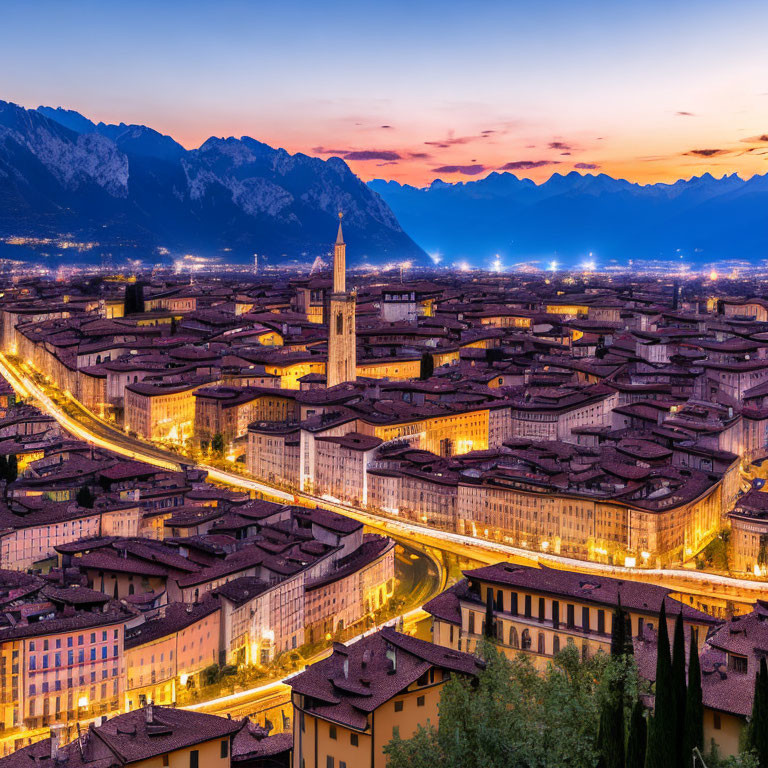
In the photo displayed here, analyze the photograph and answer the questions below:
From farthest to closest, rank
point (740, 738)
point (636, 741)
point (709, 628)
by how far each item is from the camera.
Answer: point (709, 628) < point (740, 738) < point (636, 741)

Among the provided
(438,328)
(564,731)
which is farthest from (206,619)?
(438,328)

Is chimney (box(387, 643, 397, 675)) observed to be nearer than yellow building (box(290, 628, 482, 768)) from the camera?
No

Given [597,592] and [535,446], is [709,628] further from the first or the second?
[535,446]

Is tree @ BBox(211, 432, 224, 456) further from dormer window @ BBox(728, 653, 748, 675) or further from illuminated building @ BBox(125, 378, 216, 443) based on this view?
dormer window @ BBox(728, 653, 748, 675)

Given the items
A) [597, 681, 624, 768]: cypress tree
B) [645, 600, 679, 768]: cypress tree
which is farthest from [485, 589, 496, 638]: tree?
[645, 600, 679, 768]: cypress tree

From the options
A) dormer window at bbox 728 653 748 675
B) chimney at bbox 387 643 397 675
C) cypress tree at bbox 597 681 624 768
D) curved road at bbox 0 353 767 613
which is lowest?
curved road at bbox 0 353 767 613

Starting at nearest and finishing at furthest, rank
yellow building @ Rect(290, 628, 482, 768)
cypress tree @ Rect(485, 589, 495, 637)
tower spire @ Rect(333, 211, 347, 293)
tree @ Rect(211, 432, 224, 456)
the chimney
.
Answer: yellow building @ Rect(290, 628, 482, 768) → the chimney → cypress tree @ Rect(485, 589, 495, 637) → tree @ Rect(211, 432, 224, 456) → tower spire @ Rect(333, 211, 347, 293)
